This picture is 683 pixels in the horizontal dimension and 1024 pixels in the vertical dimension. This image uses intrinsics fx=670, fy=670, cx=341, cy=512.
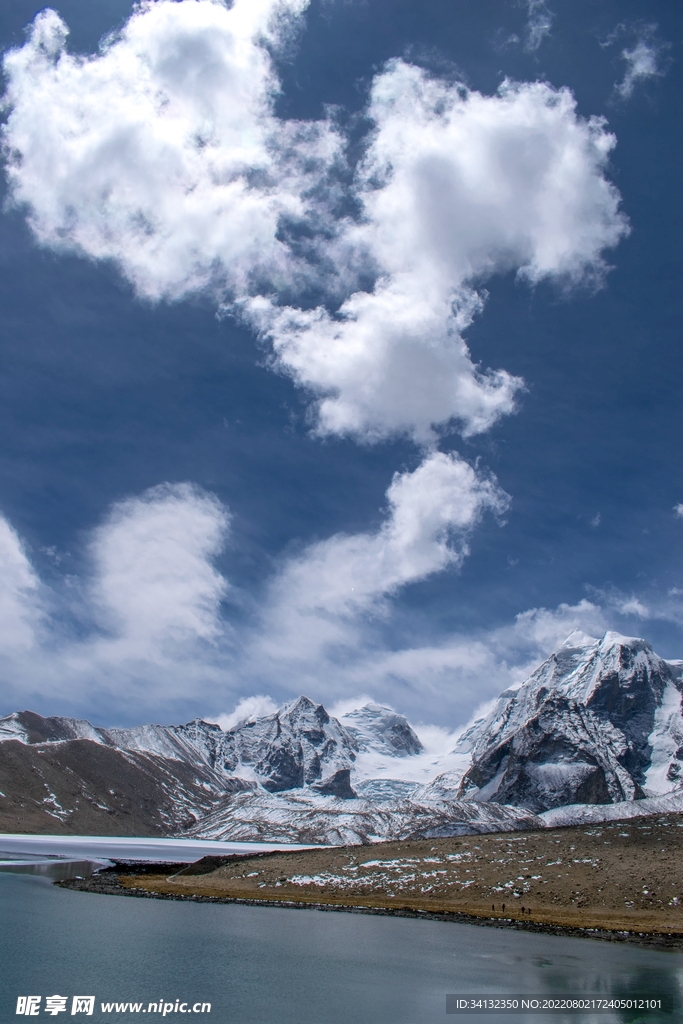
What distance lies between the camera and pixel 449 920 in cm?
8681

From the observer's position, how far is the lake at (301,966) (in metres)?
43.4

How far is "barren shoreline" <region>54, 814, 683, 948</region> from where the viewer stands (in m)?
88.6

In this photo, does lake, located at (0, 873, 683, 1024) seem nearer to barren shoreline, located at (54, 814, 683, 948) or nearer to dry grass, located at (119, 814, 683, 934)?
barren shoreline, located at (54, 814, 683, 948)

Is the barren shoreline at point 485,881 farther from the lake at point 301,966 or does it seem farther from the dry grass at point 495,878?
the lake at point 301,966

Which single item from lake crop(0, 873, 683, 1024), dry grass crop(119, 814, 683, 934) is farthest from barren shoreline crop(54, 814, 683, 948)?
lake crop(0, 873, 683, 1024)

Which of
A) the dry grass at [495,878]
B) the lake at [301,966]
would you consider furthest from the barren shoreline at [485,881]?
the lake at [301,966]

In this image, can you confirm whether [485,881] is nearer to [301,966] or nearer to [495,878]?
[495,878]

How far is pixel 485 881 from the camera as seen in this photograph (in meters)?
109

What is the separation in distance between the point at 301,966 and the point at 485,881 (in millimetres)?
63544

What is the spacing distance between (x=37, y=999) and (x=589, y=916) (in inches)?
2887

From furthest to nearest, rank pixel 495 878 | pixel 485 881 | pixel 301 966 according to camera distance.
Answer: pixel 495 878 → pixel 485 881 → pixel 301 966

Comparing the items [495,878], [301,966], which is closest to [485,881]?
[495,878]

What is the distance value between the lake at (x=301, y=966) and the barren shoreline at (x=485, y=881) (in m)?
13.1

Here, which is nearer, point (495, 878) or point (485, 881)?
point (485, 881)
